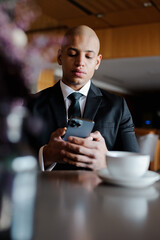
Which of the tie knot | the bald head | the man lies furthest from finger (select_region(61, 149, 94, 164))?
the bald head

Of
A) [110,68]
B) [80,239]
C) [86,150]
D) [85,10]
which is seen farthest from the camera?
[110,68]

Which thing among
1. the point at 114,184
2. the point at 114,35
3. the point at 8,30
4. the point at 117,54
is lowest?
the point at 114,184

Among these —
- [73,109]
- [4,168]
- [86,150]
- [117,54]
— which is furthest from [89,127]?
[117,54]

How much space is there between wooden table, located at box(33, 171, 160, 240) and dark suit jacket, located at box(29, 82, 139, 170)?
1.40 feet

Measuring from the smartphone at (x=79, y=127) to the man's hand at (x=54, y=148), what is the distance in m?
0.03

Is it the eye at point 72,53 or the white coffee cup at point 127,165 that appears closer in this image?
the white coffee cup at point 127,165

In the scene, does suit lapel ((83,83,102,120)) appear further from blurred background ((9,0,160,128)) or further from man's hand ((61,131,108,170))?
blurred background ((9,0,160,128))

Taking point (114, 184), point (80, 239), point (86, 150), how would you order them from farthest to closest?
1. point (86, 150)
2. point (114, 184)
3. point (80, 239)

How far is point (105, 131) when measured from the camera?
88 cm

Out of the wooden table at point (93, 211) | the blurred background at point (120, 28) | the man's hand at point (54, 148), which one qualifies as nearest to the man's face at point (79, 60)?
the man's hand at point (54, 148)

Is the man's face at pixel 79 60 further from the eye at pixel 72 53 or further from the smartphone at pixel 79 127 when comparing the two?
the smartphone at pixel 79 127

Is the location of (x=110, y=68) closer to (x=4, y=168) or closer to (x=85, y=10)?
(x=85, y=10)

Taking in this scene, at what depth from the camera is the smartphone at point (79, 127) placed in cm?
49

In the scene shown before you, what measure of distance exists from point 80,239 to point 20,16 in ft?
0.85
